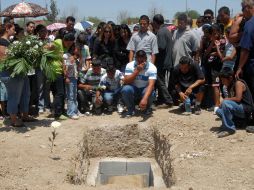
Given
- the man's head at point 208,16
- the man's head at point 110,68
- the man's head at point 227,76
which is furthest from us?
the man's head at point 208,16

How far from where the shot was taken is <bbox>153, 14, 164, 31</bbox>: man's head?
350 inches

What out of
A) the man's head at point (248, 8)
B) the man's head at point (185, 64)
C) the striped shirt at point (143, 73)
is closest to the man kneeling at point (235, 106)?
the man's head at point (248, 8)

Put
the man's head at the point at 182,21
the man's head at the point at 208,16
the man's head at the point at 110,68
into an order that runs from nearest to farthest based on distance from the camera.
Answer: the man's head at the point at 110,68
the man's head at the point at 182,21
the man's head at the point at 208,16

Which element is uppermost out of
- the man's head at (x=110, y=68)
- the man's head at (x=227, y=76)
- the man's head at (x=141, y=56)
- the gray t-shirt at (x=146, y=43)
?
the gray t-shirt at (x=146, y=43)

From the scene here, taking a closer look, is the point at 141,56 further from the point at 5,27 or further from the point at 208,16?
the point at 208,16

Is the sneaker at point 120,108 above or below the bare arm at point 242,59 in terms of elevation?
below

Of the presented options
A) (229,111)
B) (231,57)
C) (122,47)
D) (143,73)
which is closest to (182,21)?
(122,47)

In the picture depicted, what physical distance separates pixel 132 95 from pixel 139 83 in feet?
0.93

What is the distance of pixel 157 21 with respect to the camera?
9.00 meters

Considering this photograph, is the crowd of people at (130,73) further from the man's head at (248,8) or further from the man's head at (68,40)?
the man's head at (248,8)

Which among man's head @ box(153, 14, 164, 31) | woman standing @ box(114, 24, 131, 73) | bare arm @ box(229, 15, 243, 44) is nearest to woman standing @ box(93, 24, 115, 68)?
woman standing @ box(114, 24, 131, 73)

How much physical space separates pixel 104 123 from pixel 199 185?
3285 millimetres

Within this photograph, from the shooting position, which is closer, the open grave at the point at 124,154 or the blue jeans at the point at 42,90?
the open grave at the point at 124,154

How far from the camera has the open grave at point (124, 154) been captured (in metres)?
7.44
